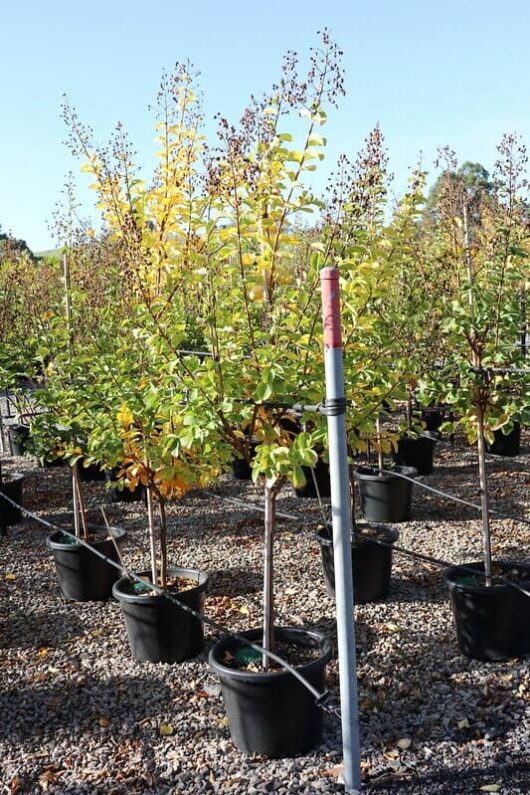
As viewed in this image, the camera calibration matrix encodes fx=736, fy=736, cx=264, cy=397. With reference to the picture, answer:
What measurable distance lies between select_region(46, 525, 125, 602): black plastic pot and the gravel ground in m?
0.09

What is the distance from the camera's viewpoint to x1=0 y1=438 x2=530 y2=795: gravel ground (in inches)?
123

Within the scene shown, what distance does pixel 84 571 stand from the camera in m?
5.14

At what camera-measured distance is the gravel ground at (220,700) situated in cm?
312

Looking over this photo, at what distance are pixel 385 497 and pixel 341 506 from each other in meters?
4.03

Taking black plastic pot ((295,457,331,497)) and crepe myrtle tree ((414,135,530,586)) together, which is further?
black plastic pot ((295,457,331,497))

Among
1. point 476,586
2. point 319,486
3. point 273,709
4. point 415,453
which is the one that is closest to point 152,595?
point 273,709

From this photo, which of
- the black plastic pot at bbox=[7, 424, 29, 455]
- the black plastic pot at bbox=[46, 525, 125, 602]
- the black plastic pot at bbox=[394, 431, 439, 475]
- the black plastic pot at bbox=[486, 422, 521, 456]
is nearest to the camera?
the black plastic pot at bbox=[46, 525, 125, 602]

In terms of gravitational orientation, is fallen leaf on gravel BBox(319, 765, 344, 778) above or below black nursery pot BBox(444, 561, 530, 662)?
below

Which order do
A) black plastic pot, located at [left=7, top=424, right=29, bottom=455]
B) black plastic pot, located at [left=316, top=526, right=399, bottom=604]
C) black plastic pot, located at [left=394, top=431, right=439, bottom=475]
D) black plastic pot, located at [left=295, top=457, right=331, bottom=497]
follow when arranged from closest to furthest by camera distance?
black plastic pot, located at [left=316, top=526, right=399, bottom=604] → black plastic pot, located at [left=295, top=457, right=331, bottom=497] → black plastic pot, located at [left=394, top=431, right=439, bottom=475] → black plastic pot, located at [left=7, top=424, right=29, bottom=455]

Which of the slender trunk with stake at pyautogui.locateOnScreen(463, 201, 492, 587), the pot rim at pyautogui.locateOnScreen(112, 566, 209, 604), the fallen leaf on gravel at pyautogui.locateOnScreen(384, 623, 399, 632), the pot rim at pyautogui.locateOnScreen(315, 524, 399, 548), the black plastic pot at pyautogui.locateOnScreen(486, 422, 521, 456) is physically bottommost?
the fallen leaf on gravel at pyautogui.locateOnScreen(384, 623, 399, 632)

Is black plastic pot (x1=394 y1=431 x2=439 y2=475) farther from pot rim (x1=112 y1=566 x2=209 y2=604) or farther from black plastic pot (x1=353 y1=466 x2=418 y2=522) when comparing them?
pot rim (x1=112 y1=566 x2=209 y2=604)

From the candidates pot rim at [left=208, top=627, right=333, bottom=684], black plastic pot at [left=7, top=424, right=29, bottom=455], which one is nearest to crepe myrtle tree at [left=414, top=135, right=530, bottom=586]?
pot rim at [left=208, top=627, right=333, bottom=684]

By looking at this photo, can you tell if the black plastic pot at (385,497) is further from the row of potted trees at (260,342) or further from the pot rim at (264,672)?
the pot rim at (264,672)

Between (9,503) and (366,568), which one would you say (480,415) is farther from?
(9,503)
